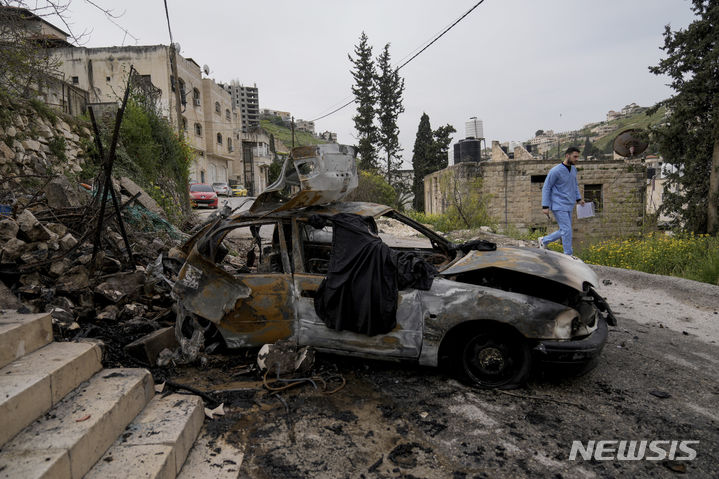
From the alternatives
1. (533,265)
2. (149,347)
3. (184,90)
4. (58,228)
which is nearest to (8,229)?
(58,228)

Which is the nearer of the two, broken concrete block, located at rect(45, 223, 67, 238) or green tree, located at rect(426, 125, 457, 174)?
broken concrete block, located at rect(45, 223, 67, 238)

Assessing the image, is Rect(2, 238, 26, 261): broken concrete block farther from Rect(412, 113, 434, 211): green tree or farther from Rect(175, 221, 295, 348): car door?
Rect(412, 113, 434, 211): green tree

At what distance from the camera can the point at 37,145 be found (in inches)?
324

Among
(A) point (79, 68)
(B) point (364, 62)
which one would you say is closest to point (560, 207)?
(B) point (364, 62)

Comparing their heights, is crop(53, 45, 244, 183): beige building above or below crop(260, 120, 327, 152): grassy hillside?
below

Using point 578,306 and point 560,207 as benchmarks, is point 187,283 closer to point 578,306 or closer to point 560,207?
point 578,306

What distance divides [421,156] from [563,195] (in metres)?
27.4

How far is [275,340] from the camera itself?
145 inches

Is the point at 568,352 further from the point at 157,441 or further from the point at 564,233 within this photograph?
the point at 564,233

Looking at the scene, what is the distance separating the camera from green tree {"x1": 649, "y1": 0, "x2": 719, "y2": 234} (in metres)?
11.1

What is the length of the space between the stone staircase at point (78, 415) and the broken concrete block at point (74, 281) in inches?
63.6

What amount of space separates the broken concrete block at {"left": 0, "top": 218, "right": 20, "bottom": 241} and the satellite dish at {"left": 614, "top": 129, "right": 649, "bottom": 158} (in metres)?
14.1

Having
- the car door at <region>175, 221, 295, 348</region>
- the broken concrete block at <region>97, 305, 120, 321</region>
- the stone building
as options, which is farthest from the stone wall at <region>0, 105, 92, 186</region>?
the stone building

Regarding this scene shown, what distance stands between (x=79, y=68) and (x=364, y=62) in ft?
79.9
